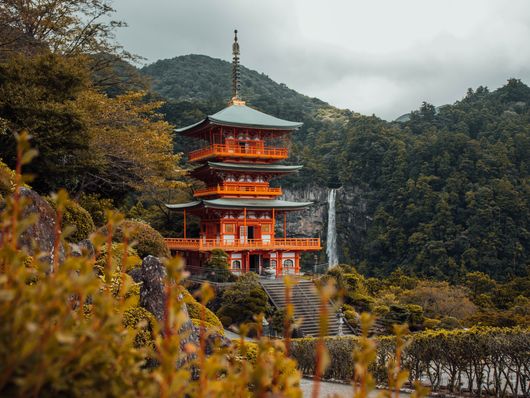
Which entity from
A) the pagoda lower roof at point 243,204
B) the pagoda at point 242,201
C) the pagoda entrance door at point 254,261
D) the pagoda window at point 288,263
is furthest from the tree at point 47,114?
the pagoda window at point 288,263

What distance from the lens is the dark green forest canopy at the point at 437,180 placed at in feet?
157

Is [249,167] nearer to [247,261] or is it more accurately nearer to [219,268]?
[247,261]

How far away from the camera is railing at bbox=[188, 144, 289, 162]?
25.6 meters

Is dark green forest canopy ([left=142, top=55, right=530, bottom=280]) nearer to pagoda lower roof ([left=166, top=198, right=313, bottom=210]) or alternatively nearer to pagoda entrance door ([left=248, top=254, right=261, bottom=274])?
pagoda lower roof ([left=166, top=198, right=313, bottom=210])

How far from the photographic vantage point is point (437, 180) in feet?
180

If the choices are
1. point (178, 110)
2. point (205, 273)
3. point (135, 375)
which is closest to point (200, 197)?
point (205, 273)

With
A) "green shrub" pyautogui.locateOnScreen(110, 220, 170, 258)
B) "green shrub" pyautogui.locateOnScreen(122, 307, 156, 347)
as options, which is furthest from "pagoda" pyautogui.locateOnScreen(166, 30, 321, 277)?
"green shrub" pyautogui.locateOnScreen(122, 307, 156, 347)

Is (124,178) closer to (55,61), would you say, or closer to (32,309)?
(55,61)

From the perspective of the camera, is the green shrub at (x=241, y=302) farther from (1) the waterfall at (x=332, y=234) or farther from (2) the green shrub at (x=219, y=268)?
(1) the waterfall at (x=332, y=234)

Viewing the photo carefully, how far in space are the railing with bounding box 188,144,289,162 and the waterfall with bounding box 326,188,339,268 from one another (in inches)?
984

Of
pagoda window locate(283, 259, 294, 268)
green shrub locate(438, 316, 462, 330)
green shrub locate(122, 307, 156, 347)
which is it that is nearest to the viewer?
green shrub locate(122, 307, 156, 347)

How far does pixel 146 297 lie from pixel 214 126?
2005cm

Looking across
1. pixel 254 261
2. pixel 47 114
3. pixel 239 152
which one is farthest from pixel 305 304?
pixel 47 114

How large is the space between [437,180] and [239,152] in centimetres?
3455
